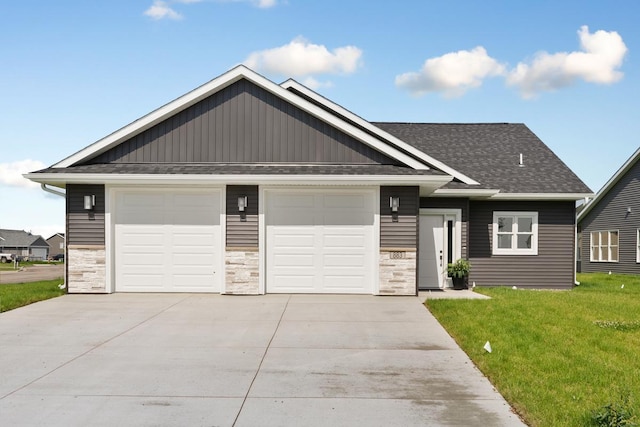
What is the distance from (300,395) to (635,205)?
80.5ft

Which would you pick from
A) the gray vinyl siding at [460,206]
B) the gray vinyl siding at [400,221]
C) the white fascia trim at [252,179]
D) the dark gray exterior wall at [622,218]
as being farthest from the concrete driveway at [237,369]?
the dark gray exterior wall at [622,218]

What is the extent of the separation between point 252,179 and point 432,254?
5.90 m

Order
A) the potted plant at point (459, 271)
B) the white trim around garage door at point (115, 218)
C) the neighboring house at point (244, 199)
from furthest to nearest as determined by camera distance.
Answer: the potted plant at point (459, 271) → the white trim around garage door at point (115, 218) → the neighboring house at point (244, 199)

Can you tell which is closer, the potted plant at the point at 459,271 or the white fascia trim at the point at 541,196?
the potted plant at the point at 459,271

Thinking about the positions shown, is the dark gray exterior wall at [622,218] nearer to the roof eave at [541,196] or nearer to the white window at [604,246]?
the white window at [604,246]

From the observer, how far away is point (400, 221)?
46.4ft

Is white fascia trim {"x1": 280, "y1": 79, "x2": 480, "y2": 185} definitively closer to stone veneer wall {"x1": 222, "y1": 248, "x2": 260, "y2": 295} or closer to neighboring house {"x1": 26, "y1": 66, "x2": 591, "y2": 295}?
neighboring house {"x1": 26, "y1": 66, "x2": 591, "y2": 295}

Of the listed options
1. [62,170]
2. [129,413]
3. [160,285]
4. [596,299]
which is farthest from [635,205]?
[129,413]

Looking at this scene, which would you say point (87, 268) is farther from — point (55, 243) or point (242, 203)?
point (55, 243)

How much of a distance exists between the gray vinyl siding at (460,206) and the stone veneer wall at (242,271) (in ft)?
18.0

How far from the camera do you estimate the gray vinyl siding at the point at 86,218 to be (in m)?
14.2

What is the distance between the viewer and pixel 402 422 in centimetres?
557

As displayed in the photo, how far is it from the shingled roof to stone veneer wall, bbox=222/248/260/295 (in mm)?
6133

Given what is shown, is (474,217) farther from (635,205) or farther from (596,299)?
(635,205)
